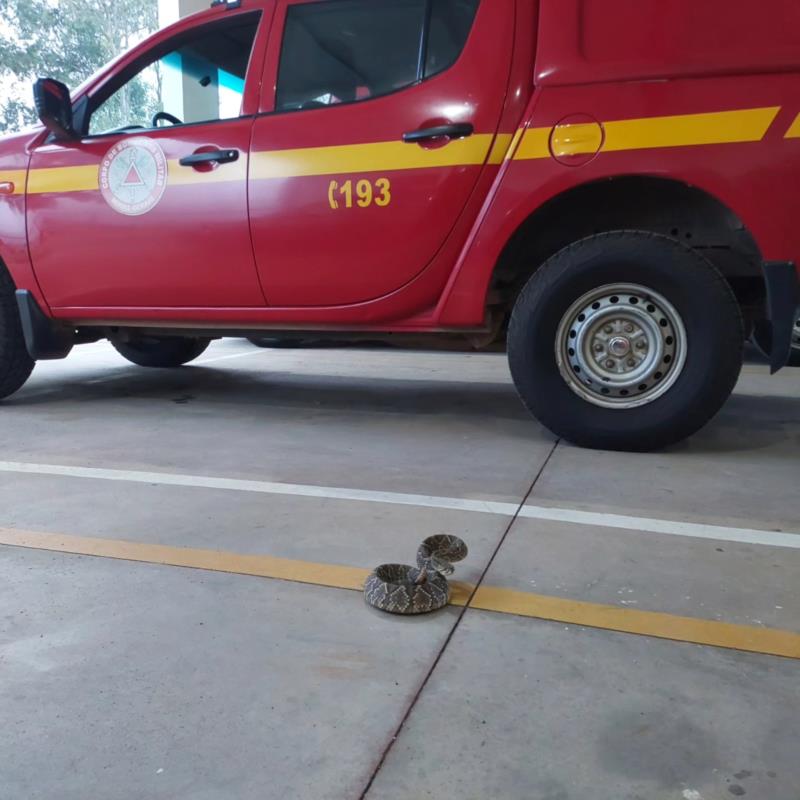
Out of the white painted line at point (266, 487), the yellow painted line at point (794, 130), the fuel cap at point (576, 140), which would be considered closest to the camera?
the white painted line at point (266, 487)

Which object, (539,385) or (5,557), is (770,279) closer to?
(539,385)

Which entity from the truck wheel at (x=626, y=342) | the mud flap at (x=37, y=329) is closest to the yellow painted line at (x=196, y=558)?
the truck wheel at (x=626, y=342)

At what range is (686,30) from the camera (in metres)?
2.86

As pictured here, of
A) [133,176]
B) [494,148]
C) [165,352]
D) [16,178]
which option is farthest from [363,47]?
[165,352]

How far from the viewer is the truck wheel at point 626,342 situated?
299 centimetres

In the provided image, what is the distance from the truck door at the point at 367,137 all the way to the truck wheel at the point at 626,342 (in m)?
0.59

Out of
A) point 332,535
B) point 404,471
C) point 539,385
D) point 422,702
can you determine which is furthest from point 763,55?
point 422,702

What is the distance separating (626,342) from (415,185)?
44.8 inches

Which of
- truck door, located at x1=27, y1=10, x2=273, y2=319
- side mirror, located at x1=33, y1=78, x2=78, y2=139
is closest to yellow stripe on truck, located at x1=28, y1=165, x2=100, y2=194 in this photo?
truck door, located at x1=27, y1=10, x2=273, y2=319

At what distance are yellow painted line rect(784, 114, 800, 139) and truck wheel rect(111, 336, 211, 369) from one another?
13.6ft

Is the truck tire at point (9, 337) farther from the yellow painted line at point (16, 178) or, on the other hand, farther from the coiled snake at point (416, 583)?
the coiled snake at point (416, 583)

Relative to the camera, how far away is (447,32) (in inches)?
128

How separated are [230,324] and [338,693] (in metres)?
2.68

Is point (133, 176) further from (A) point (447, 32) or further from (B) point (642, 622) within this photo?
(B) point (642, 622)
